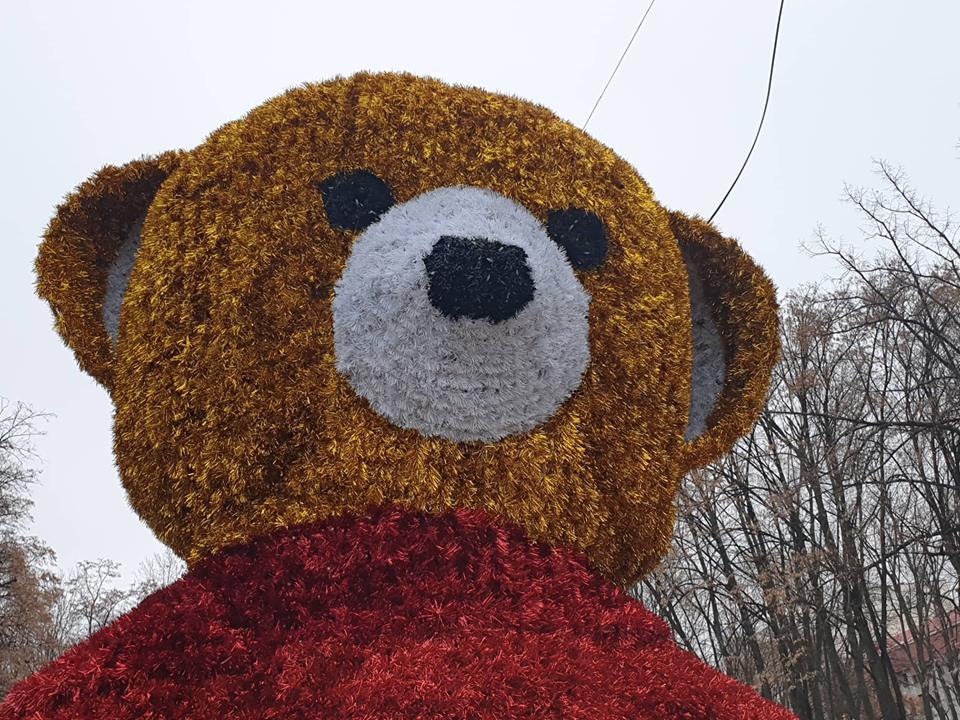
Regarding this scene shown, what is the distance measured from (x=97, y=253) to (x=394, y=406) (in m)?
0.89

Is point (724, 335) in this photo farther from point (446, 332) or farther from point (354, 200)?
point (354, 200)

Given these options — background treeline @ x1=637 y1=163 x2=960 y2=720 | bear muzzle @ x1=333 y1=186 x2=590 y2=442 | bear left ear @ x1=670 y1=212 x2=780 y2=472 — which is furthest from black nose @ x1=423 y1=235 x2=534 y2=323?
background treeline @ x1=637 y1=163 x2=960 y2=720

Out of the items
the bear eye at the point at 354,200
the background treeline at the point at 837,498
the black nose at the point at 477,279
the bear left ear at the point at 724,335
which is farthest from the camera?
the background treeline at the point at 837,498

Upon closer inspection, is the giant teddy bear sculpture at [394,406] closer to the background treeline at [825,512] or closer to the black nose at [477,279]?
the black nose at [477,279]

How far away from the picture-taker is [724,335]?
227 centimetres

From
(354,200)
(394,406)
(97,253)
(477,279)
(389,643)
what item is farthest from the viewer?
(97,253)

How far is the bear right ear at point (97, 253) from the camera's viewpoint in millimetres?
1930

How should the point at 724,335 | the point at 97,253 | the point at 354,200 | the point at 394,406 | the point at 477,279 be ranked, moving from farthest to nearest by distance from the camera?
the point at 724,335
the point at 97,253
the point at 354,200
the point at 394,406
the point at 477,279

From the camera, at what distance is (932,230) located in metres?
9.44

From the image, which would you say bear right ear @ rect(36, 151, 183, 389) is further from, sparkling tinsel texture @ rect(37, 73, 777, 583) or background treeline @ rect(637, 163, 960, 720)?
background treeline @ rect(637, 163, 960, 720)

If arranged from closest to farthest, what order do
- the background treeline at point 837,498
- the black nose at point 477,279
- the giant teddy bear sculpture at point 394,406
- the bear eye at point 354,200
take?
the giant teddy bear sculpture at point 394,406 < the black nose at point 477,279 < the bear eye at point 354,200 < the background treeline at point 837,498

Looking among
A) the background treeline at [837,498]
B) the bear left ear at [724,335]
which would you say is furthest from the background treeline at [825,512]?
the bear left ear at [724,335]

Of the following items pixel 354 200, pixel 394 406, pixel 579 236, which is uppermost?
pixel 354 200

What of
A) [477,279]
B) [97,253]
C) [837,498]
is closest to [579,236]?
[477,279]
